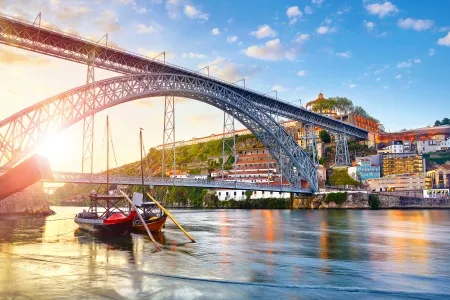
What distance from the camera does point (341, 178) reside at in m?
75.2

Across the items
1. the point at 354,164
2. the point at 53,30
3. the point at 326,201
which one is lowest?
the point at 326,201

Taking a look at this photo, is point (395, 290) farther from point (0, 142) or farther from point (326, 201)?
point (326, 201)

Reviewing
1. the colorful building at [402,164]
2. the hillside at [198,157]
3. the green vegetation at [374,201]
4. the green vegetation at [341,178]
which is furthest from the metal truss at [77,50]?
the hillside at [198,157]

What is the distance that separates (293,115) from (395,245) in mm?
45659

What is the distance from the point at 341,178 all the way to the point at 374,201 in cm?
1190

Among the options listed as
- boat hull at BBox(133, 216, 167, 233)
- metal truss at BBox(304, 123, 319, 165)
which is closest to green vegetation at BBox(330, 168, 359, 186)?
metal truss at BBox(304, 123, 319, 165)

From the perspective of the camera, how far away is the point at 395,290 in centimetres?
971

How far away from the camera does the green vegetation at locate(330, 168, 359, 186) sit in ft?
244

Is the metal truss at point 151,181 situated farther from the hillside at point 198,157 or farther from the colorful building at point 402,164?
the hillside at point 198,157

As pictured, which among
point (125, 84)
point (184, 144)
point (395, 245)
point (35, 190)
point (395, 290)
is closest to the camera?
point (395, 290)

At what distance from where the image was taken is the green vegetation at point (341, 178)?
74.4 m

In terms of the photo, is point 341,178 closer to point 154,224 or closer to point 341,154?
point 341,154

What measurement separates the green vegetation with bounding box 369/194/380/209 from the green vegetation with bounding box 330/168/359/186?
9.97m

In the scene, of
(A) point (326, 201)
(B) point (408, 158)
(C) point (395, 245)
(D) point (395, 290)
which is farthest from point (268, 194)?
(D) point (395, 290)
